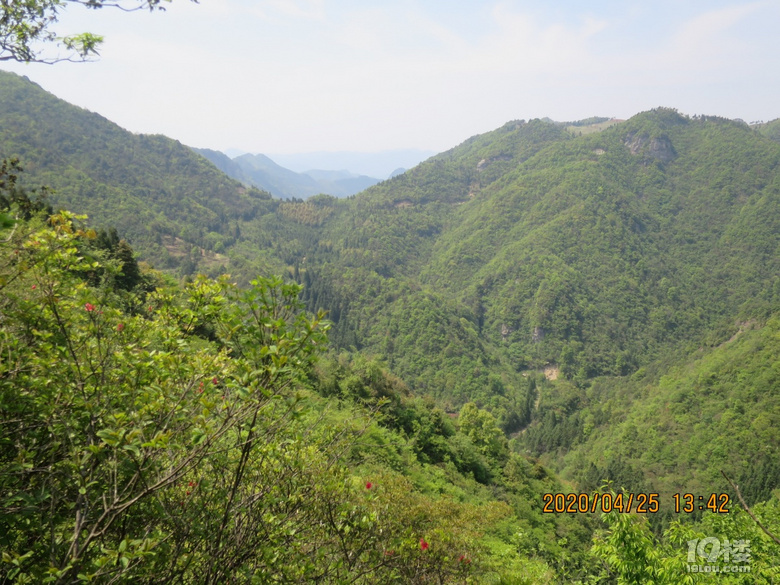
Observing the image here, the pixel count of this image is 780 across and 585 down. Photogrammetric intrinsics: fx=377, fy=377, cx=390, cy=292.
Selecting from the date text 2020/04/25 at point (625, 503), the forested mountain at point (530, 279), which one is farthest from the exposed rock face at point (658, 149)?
the date text 2020/04/25 at point (625, 503)

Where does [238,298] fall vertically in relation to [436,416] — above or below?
above

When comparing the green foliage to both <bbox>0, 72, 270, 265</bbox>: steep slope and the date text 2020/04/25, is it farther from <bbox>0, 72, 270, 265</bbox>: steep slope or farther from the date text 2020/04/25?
<bbox>0, 72, 270, 265</bbox>: steep slope

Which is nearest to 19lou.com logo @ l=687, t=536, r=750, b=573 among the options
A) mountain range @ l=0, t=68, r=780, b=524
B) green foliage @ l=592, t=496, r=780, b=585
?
green foliage @ l=592, t=496, r=780, b=585

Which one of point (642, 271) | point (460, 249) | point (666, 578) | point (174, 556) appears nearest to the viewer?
point (174, 556)

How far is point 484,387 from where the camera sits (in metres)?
69.2

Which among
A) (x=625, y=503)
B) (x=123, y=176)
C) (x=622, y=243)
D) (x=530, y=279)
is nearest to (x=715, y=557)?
(x=625, y=503)

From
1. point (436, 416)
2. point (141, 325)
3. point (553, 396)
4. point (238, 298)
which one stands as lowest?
point (553, 396)

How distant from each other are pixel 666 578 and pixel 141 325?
7.74 m

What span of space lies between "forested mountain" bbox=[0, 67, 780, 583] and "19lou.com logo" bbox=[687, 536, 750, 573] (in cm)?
105

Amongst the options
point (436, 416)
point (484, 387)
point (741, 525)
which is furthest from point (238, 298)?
point (484, 387)

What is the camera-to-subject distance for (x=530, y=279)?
108 metres

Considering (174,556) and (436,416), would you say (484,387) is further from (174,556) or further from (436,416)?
(174,556)

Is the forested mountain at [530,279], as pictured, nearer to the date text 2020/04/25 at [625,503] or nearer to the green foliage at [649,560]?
the green foliage at [649,560]

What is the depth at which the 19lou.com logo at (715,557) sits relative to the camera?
20.6 ft
